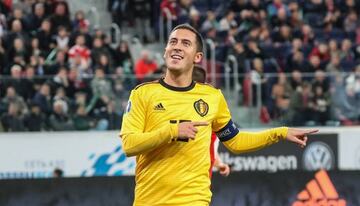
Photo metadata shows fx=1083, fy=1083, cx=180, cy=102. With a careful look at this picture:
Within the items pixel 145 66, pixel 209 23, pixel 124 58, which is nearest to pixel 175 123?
pixel 145 66

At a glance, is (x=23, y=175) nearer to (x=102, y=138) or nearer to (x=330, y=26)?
(x=102, y=138)

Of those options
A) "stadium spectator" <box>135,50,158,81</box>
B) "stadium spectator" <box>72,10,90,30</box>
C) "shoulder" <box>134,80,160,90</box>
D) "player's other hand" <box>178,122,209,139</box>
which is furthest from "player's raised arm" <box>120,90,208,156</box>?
"stadium spectator" <box>72,10,90,30</box>

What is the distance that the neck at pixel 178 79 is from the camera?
21.7 ft

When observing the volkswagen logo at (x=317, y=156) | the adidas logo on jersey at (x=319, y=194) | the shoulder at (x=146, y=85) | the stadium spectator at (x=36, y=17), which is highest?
the shoulder at (x=146, y=85)

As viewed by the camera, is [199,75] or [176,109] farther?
[199,75]

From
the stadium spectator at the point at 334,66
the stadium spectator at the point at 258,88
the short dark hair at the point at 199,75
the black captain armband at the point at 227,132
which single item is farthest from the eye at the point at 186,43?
the stadium spectator at the point at 334,66

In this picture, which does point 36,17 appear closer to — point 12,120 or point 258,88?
point 12,120

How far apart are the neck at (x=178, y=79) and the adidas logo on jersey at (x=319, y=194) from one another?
4764 mm

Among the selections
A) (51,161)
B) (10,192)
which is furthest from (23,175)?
(10,192)

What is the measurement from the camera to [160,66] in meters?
17.5

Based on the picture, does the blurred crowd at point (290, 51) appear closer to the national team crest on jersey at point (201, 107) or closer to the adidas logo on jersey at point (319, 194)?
the adidas logo on jersey at point (319, 194)

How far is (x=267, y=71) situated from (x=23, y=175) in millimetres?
4600

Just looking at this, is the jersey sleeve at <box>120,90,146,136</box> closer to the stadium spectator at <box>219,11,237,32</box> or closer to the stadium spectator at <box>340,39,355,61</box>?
the stadium spectator at <box>340,39,355,61</box>

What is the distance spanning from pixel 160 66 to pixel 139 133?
1122cm
